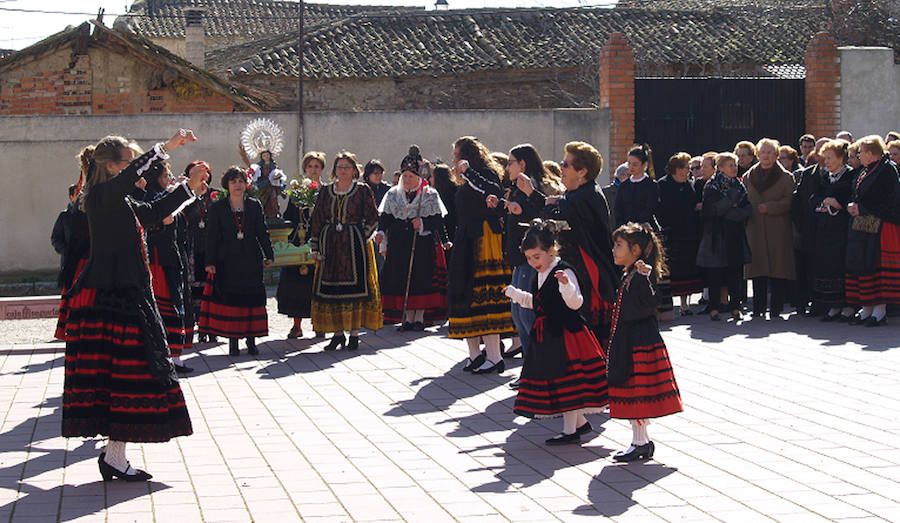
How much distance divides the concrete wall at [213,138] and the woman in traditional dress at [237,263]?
7.95 m

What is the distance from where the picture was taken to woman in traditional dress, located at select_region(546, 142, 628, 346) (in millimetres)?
7781

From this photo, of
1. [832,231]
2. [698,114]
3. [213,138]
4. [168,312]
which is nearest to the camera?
[168,312]

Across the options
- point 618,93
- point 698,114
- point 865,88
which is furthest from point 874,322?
point 865,88

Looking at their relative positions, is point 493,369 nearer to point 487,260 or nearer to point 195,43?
point 487,260

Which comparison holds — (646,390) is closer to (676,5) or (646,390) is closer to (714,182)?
(714,182)

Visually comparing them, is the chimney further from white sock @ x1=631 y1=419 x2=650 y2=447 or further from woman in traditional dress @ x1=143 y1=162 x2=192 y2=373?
white sock @ x1=631 y1=419 x2=650 y2=447

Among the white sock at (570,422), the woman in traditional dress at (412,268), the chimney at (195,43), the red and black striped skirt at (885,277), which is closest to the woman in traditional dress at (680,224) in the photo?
the red and black striped skirt at (885,277)

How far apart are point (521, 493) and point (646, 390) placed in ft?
3.52

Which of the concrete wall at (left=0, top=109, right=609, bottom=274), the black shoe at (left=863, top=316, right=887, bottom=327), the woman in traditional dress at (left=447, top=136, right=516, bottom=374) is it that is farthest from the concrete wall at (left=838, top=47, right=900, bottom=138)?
the woman in traditional dress at (left=447, top=136, right=516, bottom=374)

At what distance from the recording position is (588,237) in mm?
7832

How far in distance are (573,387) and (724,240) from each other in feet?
20.1

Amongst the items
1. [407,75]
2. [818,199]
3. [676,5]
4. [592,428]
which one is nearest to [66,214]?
Answer: [592,428]

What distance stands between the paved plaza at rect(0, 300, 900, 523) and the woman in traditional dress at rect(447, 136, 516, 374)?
33 cm

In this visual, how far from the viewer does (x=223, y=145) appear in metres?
18.8
